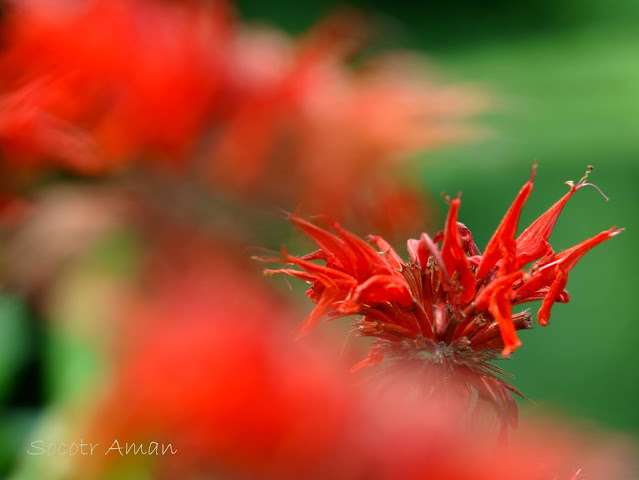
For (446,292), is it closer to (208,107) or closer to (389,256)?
(389,256)

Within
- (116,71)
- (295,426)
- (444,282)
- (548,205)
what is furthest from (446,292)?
(116,71)

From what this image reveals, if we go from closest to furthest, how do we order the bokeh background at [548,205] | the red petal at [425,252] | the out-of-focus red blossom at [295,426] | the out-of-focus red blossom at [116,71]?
the out-of-focus red blossom at [295,426], the red petal at [425,252], the bokeh background at [548,205], the out-of-focus red blossom at [116,71]

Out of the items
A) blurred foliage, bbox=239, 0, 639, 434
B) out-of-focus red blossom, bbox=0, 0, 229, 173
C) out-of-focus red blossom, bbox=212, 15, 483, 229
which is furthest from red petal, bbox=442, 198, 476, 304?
out-of-focus red blossom, bbox=0, 0, 229, 173

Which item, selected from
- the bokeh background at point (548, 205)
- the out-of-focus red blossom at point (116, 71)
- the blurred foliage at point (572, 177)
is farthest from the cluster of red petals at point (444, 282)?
the out-of-focus red blossom at point (116, 71)

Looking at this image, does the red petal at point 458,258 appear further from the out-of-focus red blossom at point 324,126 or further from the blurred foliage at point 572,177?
the out-of-focus red blossom at point 324,126

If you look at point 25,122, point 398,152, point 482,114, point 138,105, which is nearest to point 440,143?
point 398,152

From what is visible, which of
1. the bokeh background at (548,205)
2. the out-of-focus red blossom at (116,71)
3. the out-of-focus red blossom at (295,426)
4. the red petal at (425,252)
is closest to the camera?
the out-of-focus red blossom at (295,426)

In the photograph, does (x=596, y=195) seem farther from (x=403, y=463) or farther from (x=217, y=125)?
(x=403, y=463)

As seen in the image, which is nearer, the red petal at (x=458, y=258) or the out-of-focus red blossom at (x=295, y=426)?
the out-of-focus red blossom at (x=295, y=426)
